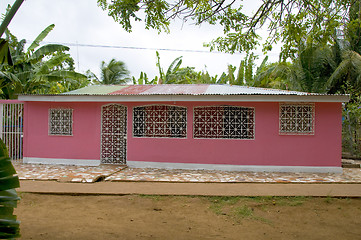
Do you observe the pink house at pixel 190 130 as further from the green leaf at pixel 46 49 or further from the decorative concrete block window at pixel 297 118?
the green leaf at pixel 46 49

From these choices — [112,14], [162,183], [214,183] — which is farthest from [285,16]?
[162,183]

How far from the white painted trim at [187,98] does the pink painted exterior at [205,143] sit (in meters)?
0.41

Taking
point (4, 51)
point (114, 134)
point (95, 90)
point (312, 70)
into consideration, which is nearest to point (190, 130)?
point (114, 134)

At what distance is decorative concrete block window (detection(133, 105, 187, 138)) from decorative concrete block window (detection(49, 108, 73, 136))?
7.54ft

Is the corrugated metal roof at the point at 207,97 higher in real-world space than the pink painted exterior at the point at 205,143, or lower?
higher

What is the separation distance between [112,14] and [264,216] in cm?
465

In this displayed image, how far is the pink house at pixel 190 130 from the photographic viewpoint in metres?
9.34

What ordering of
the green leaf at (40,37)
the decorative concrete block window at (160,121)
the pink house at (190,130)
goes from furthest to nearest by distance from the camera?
the green leaf at (40,37), the decorative concrete block window at (160,121), the pink house at (190,130)

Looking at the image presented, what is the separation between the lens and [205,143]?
32.1 feet

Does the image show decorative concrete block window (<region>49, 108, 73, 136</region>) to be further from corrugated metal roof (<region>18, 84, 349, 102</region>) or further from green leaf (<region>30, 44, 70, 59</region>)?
green leaf (<region>30, 44, 70, 59</region>)

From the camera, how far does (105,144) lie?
1049 cm

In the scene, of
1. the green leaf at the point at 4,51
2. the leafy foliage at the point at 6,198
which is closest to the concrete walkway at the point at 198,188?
the green leaf at the point at 4,51

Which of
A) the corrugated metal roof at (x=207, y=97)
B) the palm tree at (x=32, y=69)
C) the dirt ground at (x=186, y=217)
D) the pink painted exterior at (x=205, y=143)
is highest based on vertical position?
the palm tree at (x=32, y=69)

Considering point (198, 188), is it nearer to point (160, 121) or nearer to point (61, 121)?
point (160, 121)
